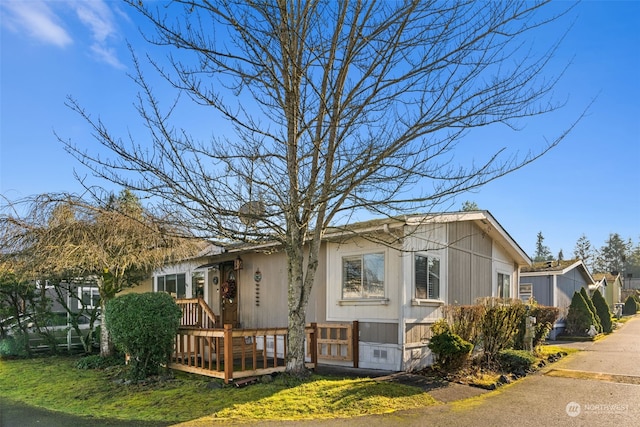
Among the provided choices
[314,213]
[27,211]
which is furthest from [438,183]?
[27,211]

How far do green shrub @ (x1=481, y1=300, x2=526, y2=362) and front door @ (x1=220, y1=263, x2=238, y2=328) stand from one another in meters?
7.16

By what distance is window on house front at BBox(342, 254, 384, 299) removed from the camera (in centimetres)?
1020

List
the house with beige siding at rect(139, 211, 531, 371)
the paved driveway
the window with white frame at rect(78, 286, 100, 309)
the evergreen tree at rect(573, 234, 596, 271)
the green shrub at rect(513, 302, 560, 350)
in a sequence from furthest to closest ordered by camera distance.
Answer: the evergreen tree at rect(573, 234, 596, 271), the window with white frame at rect(78, 286, 100, 309), the green shrub at rect(513, 302, 560, 350), the house with beige siding at rect(139, 211, 531, 371), the paved driveway

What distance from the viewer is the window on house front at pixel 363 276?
10.2 metres

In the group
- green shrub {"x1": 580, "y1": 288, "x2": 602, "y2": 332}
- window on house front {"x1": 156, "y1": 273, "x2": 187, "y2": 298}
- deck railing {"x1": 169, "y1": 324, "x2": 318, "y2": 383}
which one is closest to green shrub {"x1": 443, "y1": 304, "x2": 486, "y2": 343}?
deck railing {"x1": 169, "y1": 324, "x2": 318, "y2": 383}

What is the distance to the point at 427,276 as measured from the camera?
10.6 meters

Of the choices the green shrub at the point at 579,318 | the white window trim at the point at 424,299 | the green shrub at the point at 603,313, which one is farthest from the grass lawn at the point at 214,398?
the green shrub at the point at 603,313

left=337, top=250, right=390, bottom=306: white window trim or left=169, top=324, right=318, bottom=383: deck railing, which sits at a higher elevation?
left=337, top=250, right=390, bottom=306: white window trim

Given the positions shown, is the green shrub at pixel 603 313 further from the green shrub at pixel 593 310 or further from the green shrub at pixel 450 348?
the green shrub at pixel 450 348

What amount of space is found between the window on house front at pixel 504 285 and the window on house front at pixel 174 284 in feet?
35.1

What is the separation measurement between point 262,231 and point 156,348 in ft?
9.97

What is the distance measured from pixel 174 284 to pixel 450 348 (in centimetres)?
1131

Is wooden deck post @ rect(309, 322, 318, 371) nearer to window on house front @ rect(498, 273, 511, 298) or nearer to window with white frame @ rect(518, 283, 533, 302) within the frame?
window on house front @ rect(498, 273, 511, 298)

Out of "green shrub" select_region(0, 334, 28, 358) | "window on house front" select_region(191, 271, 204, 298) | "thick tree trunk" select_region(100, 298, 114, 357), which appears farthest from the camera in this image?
"window on house front" select_region(191, 271, 204, 298)
